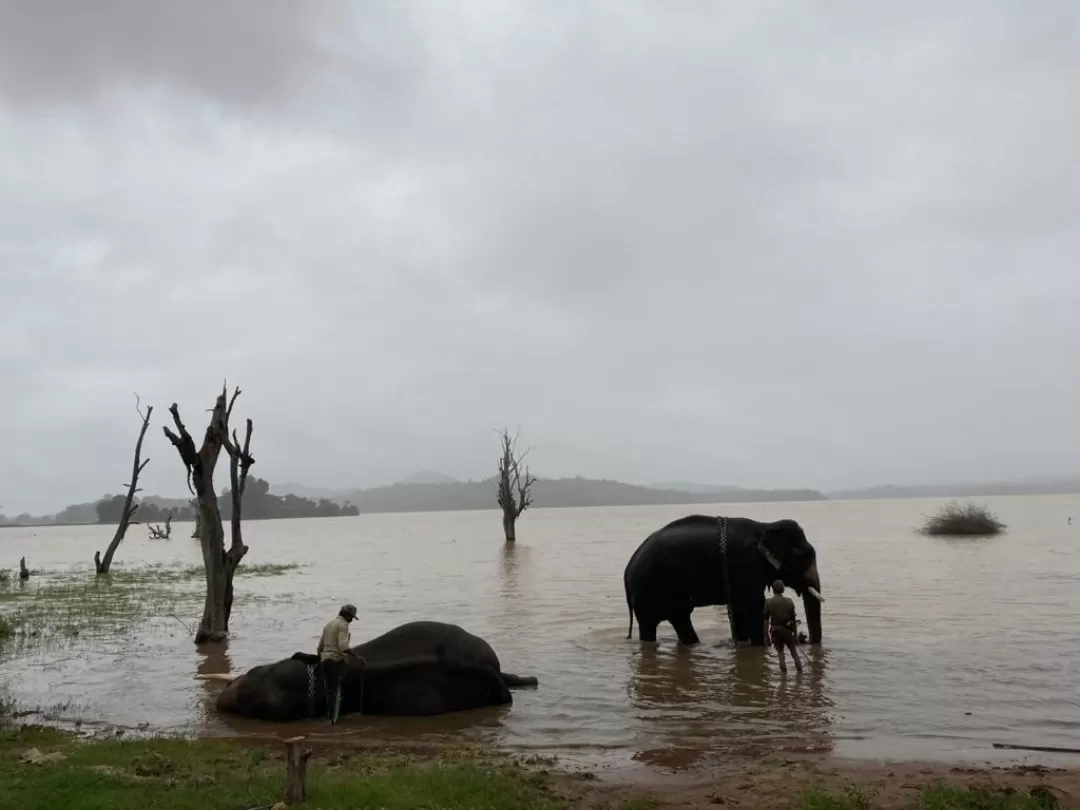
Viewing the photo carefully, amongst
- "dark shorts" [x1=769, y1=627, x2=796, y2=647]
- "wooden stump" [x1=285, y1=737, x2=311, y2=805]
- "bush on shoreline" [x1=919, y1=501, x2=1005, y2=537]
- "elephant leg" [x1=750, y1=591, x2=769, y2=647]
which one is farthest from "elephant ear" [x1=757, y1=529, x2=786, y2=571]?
"bush on shoreline" [x1=919, y1=501, x2=1005, y2=537]

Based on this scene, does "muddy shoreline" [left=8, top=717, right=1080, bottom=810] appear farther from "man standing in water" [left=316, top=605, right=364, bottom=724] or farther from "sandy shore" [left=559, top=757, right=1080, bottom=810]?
"man standing in water" [left=316, top=605, right=364, bottom=724]

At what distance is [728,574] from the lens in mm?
16156

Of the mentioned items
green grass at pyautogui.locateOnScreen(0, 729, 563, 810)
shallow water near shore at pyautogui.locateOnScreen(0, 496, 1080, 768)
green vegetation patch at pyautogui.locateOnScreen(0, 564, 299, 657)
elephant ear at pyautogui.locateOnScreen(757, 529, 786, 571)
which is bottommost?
shallow water near shore at pyautogui.locateOnScreen(0, 496, 1080, 768)

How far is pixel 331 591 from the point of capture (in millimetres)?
29453

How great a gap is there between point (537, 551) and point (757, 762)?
41.2 meters

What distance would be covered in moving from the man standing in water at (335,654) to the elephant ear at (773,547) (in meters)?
7.95

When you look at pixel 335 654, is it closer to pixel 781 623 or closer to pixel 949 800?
pixel 781 623

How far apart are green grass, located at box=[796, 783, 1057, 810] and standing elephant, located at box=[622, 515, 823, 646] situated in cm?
855

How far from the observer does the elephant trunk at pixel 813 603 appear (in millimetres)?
15992

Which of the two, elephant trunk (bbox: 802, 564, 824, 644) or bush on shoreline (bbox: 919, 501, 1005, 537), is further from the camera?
bush on shoreline (bbox: 919, 501, 1005, 537)

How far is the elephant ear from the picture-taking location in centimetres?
1595

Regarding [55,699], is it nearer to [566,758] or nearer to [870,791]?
[566,758]

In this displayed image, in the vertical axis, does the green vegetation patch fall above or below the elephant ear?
below

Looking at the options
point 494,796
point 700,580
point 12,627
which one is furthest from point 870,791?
point 12,627
